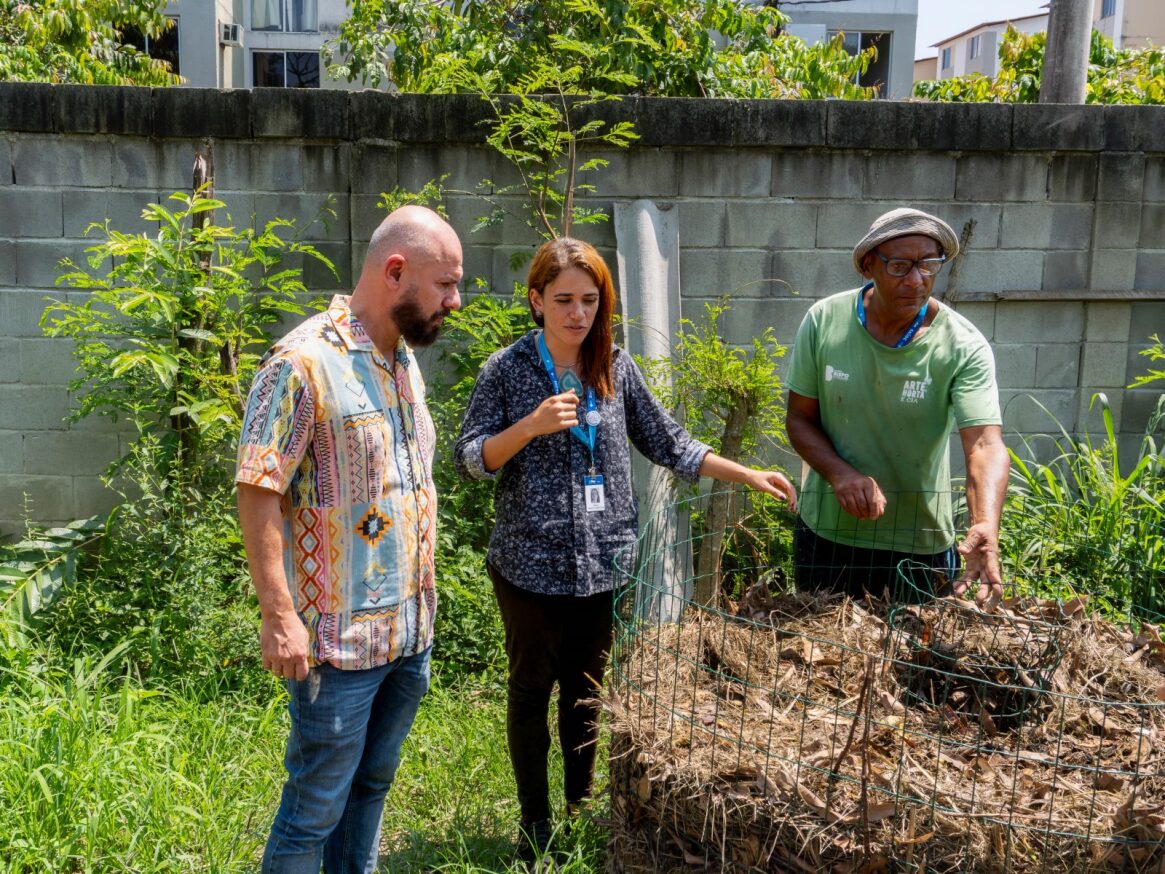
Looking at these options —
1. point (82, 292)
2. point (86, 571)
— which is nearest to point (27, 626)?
point (86, 571)

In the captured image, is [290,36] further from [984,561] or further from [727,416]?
[984,561]

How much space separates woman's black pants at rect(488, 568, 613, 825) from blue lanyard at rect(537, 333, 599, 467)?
16.2 inches

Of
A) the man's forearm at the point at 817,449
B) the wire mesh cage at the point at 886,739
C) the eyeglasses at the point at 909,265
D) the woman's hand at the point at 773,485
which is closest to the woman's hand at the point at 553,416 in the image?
the wire mesh cage at the point at 886,739

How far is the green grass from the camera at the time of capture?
9.89 ft

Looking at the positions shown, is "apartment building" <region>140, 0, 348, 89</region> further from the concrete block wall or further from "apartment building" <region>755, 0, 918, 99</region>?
the concrete block wall

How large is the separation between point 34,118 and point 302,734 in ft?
12.0

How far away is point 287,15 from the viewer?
16.3 m

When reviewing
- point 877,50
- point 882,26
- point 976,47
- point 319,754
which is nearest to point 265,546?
point 319,754

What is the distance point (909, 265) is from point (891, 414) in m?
0.43

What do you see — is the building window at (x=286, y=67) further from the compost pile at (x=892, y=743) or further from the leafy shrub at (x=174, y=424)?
the compost pile at (x=892, y=743)

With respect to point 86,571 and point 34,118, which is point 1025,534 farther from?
point 34,118

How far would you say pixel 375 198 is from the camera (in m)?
4.96

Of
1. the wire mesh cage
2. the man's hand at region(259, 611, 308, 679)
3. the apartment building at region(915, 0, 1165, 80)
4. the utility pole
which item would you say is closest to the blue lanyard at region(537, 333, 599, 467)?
the wire mesh cage

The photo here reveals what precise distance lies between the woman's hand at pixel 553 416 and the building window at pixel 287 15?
1530 centimetres
